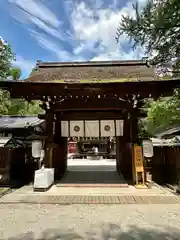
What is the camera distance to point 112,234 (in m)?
3.26

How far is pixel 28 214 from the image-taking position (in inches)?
167

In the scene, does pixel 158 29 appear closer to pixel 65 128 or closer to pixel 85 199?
pixel 85 199

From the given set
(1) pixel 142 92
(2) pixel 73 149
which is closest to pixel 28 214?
(1) pixel 142 92

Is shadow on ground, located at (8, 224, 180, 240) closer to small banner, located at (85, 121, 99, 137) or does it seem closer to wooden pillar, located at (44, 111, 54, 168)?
wooden pillar, located at (44, 111, 54, 168)

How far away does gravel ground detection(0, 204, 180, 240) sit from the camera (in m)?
3.21

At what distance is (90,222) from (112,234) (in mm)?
634

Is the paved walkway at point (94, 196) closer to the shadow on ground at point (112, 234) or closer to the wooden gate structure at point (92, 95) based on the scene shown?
the wooden gate structure at point (92, 95)

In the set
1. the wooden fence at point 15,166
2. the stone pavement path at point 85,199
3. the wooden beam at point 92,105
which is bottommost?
the stone pavement path at point 85,199

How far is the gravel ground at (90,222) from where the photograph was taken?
3213 millimetres

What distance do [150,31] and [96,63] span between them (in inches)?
290

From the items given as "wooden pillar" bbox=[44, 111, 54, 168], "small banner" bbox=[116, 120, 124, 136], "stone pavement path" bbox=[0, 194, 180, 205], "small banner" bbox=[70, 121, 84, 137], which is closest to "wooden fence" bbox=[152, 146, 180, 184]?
"stone pavement path" bbox=[0, 194, 180, 205]

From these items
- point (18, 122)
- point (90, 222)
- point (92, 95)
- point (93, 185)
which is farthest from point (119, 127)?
point (18, 122)

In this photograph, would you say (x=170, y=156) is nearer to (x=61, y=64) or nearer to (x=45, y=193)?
(x=45, y=193)

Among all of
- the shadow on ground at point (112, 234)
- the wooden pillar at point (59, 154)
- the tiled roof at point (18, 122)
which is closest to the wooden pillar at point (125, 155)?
the wooden pillar at point (59, 154)
